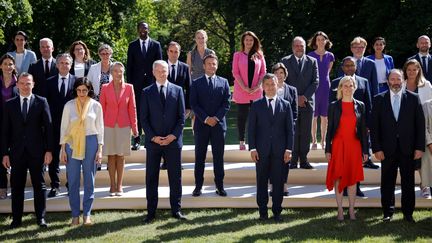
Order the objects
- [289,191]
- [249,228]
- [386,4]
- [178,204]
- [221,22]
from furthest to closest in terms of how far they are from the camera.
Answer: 1. [221,22]
2. [386,4]
3. [289,191]
4. [178,204]
5. [249,228]

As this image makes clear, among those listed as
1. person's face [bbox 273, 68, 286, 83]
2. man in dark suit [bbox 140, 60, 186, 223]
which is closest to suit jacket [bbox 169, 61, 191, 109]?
man in dark suit [bbox 140, 60, 186, 223]

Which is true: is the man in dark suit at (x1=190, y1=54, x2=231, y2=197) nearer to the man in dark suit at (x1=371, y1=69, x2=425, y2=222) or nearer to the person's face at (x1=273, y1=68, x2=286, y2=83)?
the person's face at (x1=273, y1=68, x2=286, y2=83)

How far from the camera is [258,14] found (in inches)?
890

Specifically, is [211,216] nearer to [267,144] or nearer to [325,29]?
[267,144]

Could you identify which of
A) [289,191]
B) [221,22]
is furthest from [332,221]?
[221,22]

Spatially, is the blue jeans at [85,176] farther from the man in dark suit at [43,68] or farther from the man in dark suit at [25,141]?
the man in dark suit at [43,68]

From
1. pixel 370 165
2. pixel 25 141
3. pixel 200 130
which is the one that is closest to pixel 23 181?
pixel 25 141

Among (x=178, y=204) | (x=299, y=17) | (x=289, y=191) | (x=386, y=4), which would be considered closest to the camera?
(x=178, y=204)

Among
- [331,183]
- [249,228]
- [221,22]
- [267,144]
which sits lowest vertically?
[249,228]

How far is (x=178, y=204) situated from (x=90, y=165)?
4.46ft

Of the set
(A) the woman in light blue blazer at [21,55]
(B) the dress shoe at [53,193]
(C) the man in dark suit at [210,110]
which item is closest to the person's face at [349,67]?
(C) the man in dark suit at [210,110]

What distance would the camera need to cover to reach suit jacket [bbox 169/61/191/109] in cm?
992

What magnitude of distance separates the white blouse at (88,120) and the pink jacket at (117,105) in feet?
2.62

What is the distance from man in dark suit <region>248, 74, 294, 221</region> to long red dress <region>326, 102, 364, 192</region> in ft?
2.24
